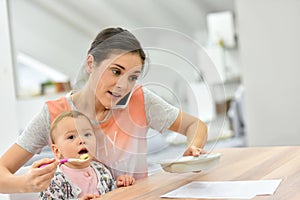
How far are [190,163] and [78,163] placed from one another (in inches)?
12.4

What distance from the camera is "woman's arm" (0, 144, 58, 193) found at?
130cm

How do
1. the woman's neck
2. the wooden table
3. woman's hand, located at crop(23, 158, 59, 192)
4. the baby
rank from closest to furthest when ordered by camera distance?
woman's hand, located at crop(23, 158, 59, 192) → the wooden table → the baby → the woman's neck

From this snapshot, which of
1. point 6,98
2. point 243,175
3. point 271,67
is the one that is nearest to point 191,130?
point 243,175

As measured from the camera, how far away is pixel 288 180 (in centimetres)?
142

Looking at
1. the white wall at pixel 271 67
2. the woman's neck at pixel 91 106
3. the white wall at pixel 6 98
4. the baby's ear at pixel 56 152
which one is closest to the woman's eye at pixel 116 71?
the woman's neck at pixel 91 106

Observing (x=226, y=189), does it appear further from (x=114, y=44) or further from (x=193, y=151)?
(x=114, y=44)

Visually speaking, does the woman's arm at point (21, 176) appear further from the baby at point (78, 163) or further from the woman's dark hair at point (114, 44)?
the woman's dark hair at point (114, 44)

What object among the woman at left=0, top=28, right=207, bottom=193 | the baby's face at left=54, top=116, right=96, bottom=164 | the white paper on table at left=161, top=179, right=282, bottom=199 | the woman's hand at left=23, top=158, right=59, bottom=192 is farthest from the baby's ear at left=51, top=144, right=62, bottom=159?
the white paper on table at left=161, top=179, right=282, bottom=199

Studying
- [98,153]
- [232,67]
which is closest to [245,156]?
[98,153]

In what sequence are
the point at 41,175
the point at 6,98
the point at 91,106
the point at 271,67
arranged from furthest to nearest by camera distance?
the point at 271,67 < the point at 6,98 < the point at 91,106 < the point at 41,175

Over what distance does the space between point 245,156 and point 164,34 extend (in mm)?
541

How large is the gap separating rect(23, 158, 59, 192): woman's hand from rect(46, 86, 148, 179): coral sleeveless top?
1.04 ft

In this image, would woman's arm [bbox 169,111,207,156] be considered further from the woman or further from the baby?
the baby

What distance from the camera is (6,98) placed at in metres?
2.21
